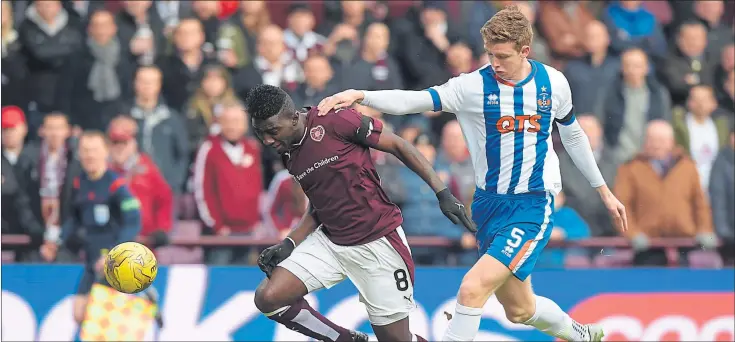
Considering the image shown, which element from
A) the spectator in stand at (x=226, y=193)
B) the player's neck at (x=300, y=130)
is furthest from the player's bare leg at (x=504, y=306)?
the spectator in stand at (x=226, y=193)

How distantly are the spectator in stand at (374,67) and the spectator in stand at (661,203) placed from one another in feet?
8.42

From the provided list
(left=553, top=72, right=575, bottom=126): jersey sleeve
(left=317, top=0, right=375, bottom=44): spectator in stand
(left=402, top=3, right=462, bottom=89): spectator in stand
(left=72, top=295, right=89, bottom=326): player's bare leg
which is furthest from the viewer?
(left=317, top=0, right=375, bottom=44): spectator in stand

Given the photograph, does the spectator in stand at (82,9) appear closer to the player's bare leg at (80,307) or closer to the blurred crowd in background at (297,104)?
the blurred crowd in background at (297,104)

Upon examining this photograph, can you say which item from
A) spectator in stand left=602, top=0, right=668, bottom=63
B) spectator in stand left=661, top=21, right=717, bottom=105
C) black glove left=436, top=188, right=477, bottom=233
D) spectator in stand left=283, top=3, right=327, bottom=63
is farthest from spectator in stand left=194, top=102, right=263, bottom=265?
spectator in stand left=661, top=21, right=717, bottom=105

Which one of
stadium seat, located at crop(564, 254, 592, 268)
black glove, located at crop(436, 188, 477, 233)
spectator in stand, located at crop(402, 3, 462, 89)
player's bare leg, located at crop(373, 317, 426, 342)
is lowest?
stadium seat, located at crop(564, 254, 592, 268)

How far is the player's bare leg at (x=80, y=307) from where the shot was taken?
36.4ft

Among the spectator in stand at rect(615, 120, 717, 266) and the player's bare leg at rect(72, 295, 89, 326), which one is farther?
the spectator in stand at rect(615, 120, 717, 266)

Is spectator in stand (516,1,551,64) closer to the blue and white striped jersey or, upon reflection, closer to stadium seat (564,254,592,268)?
stadium seat (564,254,592,268)

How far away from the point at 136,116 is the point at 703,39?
21.4 feet

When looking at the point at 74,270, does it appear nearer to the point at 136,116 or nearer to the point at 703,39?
the point at 136,116

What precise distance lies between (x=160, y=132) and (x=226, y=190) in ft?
3.22

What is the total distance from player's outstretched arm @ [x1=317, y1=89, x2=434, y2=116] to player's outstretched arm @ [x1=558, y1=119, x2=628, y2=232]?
105cm

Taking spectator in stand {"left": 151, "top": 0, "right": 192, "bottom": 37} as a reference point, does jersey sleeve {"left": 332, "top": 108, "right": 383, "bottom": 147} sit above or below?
above

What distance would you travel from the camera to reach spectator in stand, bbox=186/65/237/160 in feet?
40.9
